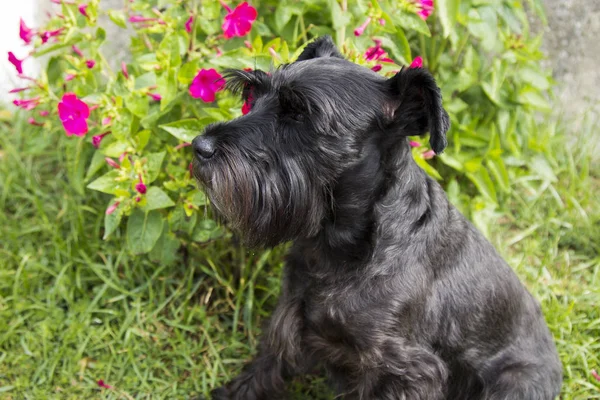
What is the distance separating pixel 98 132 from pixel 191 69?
2.04 feet

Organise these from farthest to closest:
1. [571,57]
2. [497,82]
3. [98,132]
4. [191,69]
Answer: [571,57]
[497,82]
[98,132]
[191,69]

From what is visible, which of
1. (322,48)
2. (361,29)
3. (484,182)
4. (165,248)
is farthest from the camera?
(484,182)

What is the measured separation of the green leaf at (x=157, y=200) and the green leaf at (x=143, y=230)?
0.15 meters

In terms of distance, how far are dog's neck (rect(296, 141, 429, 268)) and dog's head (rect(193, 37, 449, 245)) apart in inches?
1.7

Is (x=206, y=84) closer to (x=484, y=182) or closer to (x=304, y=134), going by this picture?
(x=304, y=134)

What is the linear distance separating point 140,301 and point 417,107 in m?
2.05

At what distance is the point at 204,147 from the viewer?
2273mm

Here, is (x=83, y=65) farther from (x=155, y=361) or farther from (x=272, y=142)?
(x=155, y=361)

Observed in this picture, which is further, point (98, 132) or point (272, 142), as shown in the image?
point (98, 132)

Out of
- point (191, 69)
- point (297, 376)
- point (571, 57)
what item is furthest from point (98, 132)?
point (571, 57)

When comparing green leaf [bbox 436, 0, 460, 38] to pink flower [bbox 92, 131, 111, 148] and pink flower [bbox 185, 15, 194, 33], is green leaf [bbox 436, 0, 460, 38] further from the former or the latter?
pink flower [bbox 92, 131, 111, 148]

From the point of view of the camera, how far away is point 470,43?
4004 mm

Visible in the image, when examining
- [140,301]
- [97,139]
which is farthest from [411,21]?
[140,301]

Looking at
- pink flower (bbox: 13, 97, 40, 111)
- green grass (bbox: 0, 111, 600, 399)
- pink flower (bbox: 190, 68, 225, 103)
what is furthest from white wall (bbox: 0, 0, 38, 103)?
pink flower (bbox: 190, 68, 225, 103)
